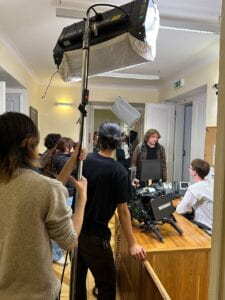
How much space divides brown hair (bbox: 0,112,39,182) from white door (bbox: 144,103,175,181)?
4.70 m

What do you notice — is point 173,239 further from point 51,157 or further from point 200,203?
point 51,157

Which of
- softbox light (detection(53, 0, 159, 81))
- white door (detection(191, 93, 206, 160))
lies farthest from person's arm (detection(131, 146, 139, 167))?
softbox light (detection(53, 0, 159, 81))

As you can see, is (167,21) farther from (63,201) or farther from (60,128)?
(60,128)

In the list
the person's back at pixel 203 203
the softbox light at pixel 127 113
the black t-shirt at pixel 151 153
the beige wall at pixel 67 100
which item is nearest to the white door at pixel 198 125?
the black t-shirt at pixel 151 153

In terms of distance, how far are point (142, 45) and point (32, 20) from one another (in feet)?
6.84

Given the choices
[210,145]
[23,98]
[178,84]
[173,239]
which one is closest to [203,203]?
[173,239]

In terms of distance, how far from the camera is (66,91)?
233 inches

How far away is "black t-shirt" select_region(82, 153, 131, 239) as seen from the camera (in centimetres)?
156

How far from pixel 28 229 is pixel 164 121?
194 inches

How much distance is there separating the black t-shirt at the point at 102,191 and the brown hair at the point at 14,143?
0.67 m

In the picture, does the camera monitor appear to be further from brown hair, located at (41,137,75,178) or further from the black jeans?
the black jeans

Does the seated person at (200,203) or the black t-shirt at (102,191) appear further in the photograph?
the seated person at (200,203)

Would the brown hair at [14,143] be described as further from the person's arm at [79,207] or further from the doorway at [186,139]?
the doorway at [186,139]

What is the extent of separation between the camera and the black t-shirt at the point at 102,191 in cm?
156
